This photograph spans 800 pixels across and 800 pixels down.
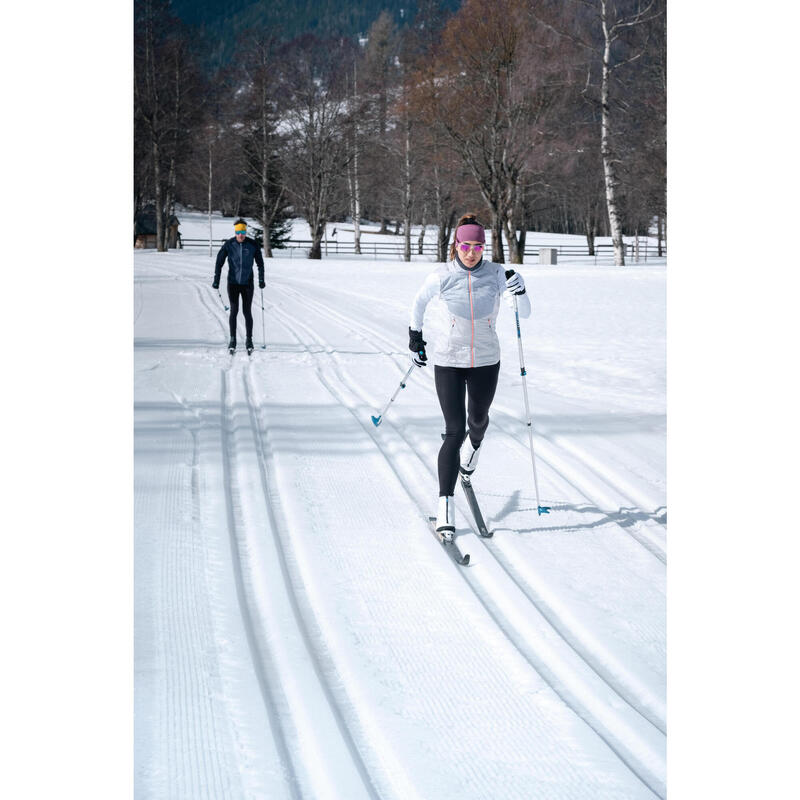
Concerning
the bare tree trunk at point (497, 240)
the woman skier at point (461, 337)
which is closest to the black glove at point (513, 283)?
the woman skier at point (461, 337)

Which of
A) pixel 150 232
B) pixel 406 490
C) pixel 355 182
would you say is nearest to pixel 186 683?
pixel 406 490

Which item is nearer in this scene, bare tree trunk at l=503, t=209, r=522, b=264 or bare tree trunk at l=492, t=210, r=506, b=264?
bare tree trunk at l=492, t=210, r=506, b=264

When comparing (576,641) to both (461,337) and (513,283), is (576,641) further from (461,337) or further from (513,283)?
(513,283)

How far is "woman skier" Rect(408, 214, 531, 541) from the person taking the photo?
13.5 ft

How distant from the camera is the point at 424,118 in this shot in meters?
22.7

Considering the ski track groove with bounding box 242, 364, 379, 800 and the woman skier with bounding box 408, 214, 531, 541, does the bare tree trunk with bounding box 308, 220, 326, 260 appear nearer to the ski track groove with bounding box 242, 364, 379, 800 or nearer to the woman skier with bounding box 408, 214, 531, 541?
the ski track groove with bounding box 242, 364, 379, 800


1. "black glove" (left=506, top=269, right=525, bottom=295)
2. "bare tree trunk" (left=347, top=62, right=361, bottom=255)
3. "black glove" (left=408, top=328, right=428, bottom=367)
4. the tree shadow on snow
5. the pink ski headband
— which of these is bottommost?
the tree shadow on snow

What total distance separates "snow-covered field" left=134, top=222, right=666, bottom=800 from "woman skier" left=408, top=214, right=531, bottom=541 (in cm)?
38

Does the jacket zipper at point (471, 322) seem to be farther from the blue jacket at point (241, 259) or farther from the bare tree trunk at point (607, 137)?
the bare tree trunk at point (607, 137)

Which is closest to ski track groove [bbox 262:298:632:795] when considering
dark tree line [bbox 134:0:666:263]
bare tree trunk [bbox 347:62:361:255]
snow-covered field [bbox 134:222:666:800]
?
snow-covered field [bbox 134:222:666:800]

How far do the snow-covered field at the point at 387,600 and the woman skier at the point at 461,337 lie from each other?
0.38 metres
